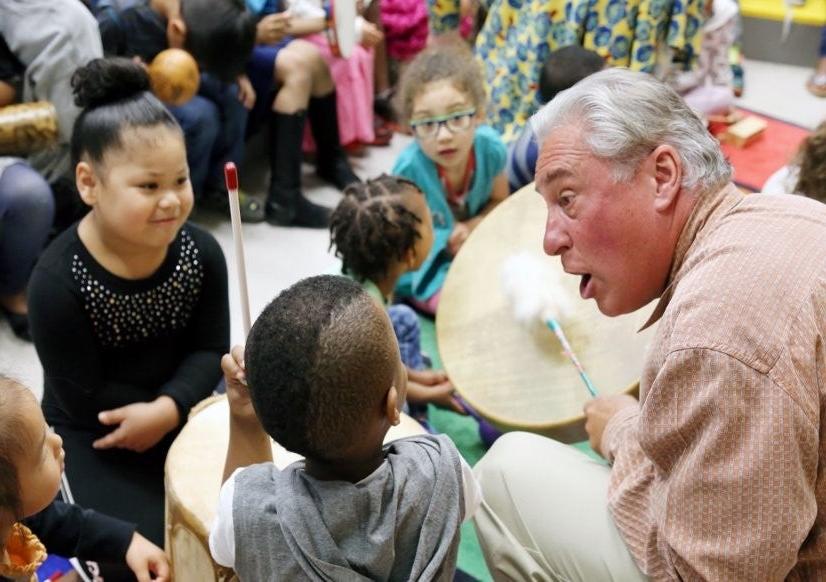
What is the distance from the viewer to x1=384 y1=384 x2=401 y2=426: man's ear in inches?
42.5

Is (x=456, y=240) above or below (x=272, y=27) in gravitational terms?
A: below

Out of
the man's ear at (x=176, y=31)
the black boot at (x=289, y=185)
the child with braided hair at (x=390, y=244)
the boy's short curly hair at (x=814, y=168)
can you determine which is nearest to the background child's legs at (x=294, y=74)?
the black boot at (x=289, y=185)

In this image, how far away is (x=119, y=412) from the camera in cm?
173

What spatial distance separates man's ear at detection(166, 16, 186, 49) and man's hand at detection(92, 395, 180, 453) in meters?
1.48

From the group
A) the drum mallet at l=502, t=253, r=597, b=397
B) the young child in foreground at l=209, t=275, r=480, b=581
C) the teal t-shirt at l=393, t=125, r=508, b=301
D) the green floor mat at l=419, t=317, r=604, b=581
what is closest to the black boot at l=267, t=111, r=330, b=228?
the teal t-shirt at l=393, t=125, r=508, b=301

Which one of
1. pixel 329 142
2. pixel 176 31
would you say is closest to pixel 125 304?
pixel 176 31

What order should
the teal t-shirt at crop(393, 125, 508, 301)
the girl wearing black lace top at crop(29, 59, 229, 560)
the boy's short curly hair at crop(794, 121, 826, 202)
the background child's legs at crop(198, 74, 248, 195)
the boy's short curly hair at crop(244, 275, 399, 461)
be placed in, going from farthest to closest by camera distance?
Result: the background child's legs at crop(198, 74, 248, 195), the teal t-shirt at crop(393, 125, 508, 301), the boy's short curly hair at crop(794, 121, 826, 202), the girl wearing black lace top at crop(29, 59, 229, 560), the boy's short curly hair at crop(244, 275, 399, 461)

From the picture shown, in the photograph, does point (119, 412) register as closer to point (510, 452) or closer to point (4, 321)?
point (510, 452)

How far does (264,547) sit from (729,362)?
577mm

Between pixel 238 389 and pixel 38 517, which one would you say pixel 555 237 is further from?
pixel 38 517

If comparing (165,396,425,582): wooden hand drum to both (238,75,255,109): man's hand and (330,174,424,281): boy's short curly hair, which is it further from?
(238,75,255,109): man's hand

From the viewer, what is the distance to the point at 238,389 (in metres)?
1.30

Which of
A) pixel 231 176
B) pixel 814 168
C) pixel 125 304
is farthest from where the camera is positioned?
pixel 814 168

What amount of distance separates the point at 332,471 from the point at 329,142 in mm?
2473
